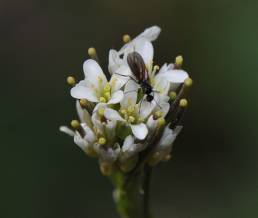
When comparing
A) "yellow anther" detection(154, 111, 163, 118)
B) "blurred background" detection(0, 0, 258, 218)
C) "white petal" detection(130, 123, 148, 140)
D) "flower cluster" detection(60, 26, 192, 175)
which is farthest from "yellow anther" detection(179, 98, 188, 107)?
"blurred background" detection(0, 0, 258, 218)

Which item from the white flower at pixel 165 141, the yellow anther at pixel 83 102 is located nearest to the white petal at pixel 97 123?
the yellow anther at pixel 83 102

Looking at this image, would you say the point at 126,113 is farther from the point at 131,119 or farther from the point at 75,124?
the point at 75,124

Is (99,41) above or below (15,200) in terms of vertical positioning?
above

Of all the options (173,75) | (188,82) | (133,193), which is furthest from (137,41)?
(133,193)

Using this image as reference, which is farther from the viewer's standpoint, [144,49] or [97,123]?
[144,49]

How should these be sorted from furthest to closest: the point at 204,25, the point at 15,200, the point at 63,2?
the point at 63,2, the point at 204,25, the point at 15,200

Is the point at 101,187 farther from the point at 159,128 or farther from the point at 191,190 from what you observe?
the point at 159,128

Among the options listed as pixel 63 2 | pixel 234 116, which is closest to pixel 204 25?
pixel 234 116
